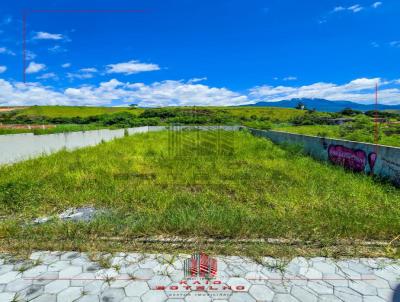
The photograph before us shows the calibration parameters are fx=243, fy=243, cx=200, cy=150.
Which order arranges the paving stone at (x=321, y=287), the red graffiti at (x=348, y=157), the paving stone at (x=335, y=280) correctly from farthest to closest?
1. the red graffiti at (x=348, y=157)
2. the paving stone at (x=335, y=280)
3. the paving stone at (x=321, y=287)

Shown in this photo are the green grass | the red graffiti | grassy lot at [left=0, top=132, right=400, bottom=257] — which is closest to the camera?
grassy lot at [left=0, top=132, right=400, bottom=257]

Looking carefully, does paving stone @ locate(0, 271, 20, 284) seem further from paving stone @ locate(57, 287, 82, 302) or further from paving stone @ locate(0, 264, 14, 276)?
paving stone @ locate(57, 287, 82, 302)

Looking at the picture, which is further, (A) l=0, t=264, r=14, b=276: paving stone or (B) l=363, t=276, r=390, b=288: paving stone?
(A) l=0, t=264, r=14, b=276: paving stone

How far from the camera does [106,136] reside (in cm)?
1758

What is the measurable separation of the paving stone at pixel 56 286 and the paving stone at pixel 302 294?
2.12 metres

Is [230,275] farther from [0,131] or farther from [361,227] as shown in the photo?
[0,131]

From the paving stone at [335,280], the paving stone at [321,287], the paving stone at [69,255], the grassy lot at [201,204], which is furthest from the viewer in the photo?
the grassy lot at [201,204]

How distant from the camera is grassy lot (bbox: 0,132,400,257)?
3.17 meters

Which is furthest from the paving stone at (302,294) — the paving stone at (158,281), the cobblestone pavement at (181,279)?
the paving stone at (158,281)

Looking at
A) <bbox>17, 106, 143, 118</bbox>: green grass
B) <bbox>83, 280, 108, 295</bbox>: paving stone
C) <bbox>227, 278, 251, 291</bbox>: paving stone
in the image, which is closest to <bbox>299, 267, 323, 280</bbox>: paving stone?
<bbox>227, 278, 251, 291</bbox>: paving stone

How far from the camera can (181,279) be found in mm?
2402

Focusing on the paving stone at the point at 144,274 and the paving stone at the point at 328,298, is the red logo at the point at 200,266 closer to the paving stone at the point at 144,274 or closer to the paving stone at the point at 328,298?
the paving stone at the point at 144,274

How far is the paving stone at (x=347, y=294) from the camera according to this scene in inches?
84.2

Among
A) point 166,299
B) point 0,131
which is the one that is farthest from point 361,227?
point 0,131
